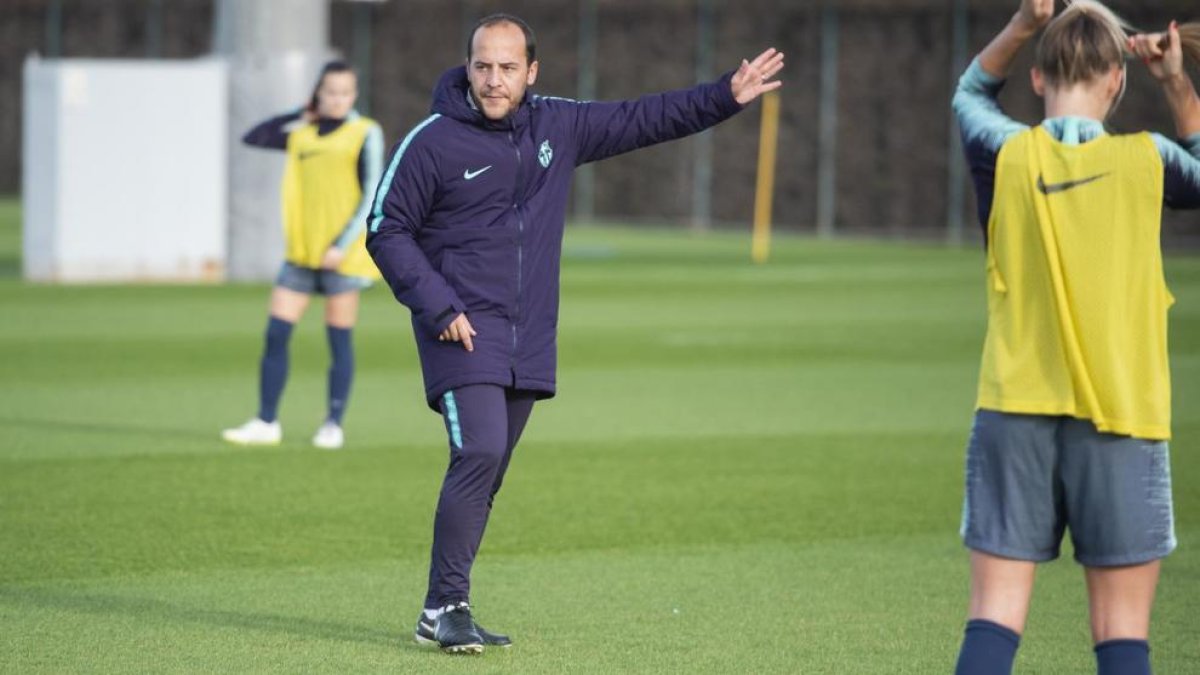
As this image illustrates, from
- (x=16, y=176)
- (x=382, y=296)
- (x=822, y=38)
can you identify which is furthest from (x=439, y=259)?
(x=16, y=176)

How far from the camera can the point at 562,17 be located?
1476 inches

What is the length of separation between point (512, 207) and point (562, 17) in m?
31.4

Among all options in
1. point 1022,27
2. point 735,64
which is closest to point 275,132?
point 1022,27

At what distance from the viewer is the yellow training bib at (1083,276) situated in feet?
15.0

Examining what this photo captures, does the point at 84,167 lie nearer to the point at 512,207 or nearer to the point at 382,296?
the point at 382,296

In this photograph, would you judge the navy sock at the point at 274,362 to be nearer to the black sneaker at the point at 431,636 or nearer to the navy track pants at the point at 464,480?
the black sneaker at the point at 431,636

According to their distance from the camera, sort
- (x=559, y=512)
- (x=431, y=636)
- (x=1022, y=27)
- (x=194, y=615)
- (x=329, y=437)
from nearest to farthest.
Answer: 1. (x=1022, y=27)
2. (x=431, y=636)
3. (x=194, y=615)
4. (x=559, y=512)
5. (x=329, y=437)

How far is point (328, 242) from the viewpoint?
1123 centimetres

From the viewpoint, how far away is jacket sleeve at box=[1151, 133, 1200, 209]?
4.62 m

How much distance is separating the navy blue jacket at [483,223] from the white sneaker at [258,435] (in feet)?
16.4

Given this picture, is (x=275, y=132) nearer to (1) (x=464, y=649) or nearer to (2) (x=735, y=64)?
(1) (x=464, y=649)

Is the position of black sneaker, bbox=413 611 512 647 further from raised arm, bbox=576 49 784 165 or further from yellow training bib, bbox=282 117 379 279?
yellow training bib, bbox=282 117 379 279

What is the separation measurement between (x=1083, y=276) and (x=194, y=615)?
3.61m

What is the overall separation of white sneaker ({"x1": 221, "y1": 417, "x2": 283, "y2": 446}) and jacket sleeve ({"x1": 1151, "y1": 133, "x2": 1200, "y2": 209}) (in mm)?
7410
